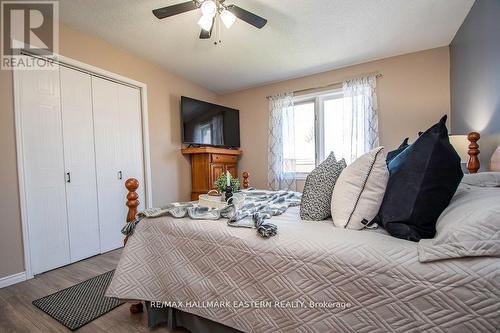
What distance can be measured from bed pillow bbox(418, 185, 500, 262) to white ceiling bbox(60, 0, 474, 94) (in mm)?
2023

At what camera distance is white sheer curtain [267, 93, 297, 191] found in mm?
3818

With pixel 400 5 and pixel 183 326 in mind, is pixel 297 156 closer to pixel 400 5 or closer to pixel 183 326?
pixel 400 5

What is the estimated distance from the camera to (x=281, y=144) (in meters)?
3.89

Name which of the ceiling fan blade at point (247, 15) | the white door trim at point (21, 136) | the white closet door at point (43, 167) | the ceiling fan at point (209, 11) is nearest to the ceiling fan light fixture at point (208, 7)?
the ceiling fan at point (209, 11)

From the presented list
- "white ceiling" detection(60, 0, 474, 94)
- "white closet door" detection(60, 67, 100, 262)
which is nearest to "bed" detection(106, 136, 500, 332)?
"white closet door" detection(60, 67, 100, 262)

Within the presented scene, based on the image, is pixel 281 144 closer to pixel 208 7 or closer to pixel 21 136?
pixel 208 7

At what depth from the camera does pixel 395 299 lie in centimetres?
80

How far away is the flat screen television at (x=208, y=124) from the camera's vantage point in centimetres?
356

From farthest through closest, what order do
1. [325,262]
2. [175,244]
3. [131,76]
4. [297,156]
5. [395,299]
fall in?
[297,156] → [131,76] → [175,244] → [325,262] → [395,299]

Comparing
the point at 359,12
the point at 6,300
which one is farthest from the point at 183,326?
the point at 359,12

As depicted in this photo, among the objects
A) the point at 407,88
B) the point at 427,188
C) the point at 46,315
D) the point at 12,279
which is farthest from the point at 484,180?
the point at 12,279

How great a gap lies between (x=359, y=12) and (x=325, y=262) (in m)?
2.35

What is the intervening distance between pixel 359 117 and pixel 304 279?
2.86 metres

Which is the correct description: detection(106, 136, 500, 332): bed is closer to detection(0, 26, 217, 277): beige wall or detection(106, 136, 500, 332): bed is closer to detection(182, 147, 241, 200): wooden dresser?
detection(0, 26, 217, 277): beige wall
